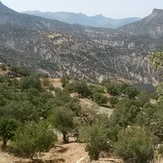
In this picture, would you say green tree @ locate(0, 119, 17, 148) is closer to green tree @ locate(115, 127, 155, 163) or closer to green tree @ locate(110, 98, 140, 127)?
green tree @ locate(115, 127, 155, 163)

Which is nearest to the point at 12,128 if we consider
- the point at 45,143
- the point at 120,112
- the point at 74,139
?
the point at 45,143

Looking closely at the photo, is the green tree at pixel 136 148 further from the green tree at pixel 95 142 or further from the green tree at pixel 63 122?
the green tree at pixel 63 122

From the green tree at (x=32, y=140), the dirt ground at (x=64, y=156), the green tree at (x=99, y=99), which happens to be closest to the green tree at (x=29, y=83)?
the green tree at (x=99, y=99)

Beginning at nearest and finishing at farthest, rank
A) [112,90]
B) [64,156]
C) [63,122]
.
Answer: [64,156] → [63,122] → [112,90]

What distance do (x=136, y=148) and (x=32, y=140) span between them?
33.3 ft

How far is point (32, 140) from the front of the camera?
34.4 meters

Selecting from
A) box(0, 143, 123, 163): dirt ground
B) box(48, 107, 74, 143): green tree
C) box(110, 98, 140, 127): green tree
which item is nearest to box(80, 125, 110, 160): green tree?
box(0, 143, 123, 163): dirt ground

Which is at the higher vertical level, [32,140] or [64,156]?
[32,140]

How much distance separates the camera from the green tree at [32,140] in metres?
34.5

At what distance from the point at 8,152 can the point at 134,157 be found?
529 inches

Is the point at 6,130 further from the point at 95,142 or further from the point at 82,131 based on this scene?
the point at 95,142

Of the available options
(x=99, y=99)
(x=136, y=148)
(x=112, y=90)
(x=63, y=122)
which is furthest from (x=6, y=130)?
(x=112, y=90)

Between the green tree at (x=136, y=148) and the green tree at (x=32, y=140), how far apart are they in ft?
23.8

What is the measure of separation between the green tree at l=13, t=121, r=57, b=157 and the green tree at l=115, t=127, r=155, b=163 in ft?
23.8
